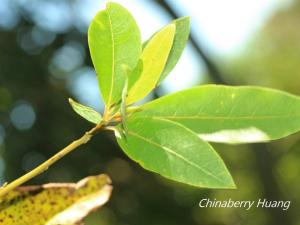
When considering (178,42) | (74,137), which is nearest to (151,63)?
(178,42)

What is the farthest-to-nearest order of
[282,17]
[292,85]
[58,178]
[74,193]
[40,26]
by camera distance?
[282,17]
[292,85]
[40,26]
[58,178]
[74,193]

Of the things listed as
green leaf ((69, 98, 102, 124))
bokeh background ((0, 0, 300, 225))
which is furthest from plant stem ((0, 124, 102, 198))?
bokeh background ((0, 0, 300, 225))

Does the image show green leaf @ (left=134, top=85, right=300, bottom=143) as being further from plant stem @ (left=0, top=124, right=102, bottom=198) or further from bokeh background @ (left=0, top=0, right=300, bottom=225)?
bokeh background @ (left=0, top=0, right=300, bottom=225)

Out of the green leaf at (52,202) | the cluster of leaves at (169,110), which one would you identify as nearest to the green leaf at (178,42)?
the cluster of leaves at (169,110)

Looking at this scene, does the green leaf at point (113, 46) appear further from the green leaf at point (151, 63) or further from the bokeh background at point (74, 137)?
the bokeh background at point (74, 137)

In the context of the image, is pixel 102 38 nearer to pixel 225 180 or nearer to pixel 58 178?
pixel 225 180

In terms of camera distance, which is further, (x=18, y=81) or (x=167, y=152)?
(x=18, y=81)

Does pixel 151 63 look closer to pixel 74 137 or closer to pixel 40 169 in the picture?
pixel 40 169

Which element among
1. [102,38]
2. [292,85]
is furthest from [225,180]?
[292,85]
